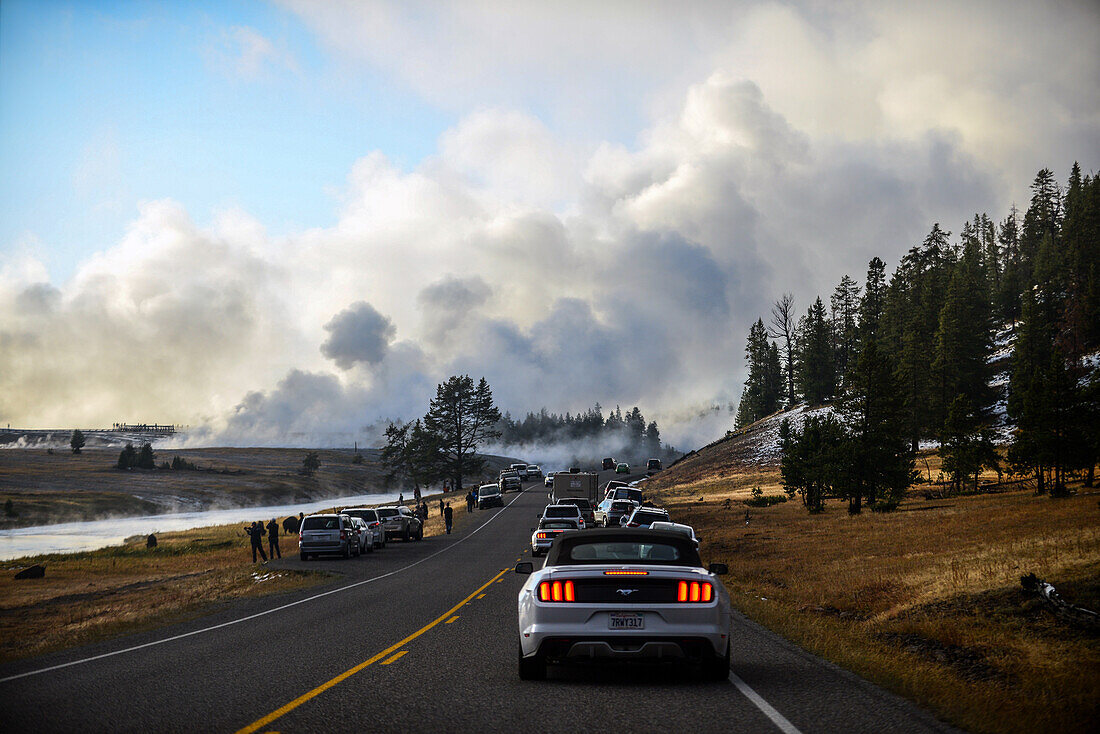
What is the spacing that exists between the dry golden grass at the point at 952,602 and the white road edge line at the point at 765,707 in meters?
1.55

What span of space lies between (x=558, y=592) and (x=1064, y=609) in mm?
9633

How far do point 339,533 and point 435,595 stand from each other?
14.3 metres

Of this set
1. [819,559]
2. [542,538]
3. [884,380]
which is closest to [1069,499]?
[884,380]

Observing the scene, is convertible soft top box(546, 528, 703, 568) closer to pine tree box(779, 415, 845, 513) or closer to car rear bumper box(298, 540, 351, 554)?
car rear bumper box(298, 540, 351, 554)

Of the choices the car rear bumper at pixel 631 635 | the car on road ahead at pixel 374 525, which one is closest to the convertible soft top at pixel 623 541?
the car rear bumper at pixel 631 635

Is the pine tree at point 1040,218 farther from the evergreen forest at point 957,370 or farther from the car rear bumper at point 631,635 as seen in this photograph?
the car rear bumper at point 631,635

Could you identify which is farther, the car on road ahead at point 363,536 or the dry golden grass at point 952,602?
the car on road ahead at point 363,536

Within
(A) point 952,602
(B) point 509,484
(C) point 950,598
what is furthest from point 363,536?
(B) point 509,484

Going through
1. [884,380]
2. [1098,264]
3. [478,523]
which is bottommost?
[478,523]

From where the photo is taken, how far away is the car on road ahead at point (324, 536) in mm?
31484

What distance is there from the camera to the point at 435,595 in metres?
18.8

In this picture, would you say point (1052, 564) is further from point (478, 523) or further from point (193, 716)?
point (478, 523)

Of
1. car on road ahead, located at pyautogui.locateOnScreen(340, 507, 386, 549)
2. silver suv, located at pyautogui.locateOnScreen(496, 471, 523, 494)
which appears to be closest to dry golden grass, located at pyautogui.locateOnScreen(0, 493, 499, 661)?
car on road ahead, located at pyautogui.locateOnScreen(340, 507, 386, 549)

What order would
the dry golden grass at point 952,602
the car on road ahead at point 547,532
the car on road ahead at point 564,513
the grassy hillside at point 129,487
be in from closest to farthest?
the dry golden grass at point 952,602, the car on road ahead at point 547,532, the car on road ahead at point 564,513, the grassy hillside at point 129,487
